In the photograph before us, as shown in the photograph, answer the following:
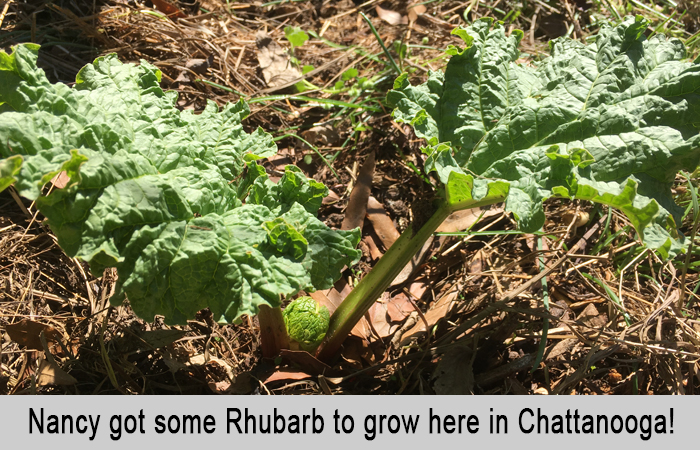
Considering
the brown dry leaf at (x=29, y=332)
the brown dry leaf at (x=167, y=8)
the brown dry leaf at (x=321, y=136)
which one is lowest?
the brown dry leaf at (x=29, y=332)

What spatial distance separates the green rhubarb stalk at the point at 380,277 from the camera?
2291 mm

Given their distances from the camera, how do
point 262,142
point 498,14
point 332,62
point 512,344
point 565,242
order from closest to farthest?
point 262,142 → point 512,344 → point 565,242 → point 332,62 → point 498,14

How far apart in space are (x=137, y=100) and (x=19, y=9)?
7.02 ft

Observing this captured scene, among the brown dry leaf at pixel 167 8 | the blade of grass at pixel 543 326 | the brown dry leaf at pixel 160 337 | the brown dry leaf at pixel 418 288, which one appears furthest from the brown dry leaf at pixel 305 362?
the brown dry leaf at pixel 167 8

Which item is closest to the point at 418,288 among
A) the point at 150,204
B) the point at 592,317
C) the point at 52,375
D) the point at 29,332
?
the point at 592,317

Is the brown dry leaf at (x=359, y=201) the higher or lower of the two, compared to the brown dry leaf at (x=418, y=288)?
higher

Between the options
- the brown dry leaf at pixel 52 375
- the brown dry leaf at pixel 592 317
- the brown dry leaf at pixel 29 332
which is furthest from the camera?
the brown dry leaf at pixel 592 317

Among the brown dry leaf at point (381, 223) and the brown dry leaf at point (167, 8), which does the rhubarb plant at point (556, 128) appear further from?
the brown dry leaf at point (167, 8)

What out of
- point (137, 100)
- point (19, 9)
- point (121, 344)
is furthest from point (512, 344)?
point (19, 9)

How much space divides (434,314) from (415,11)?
2475 mm

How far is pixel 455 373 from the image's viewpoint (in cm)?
250

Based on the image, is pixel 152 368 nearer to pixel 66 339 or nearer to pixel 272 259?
pixel 66 339

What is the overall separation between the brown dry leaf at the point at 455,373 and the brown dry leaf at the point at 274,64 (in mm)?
2037

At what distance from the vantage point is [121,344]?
98.1 inches
